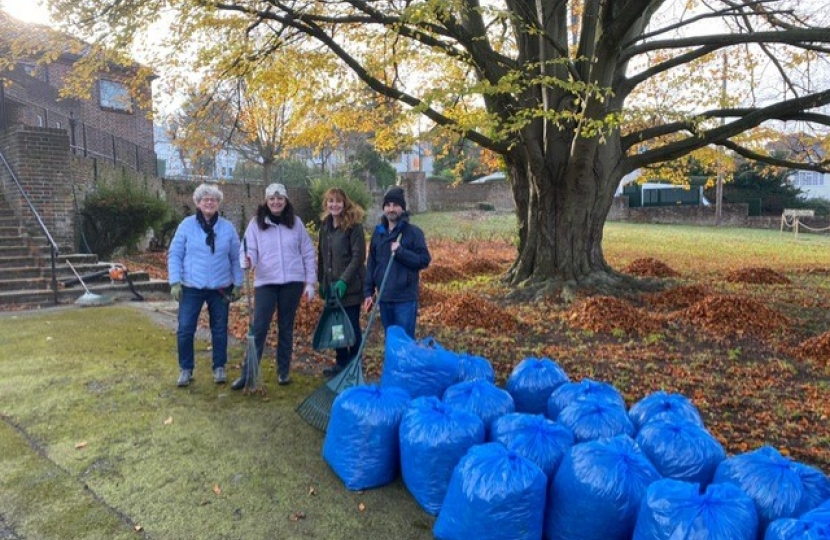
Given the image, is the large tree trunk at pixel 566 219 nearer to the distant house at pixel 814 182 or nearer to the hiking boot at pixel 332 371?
the hiking boot at pixel 332 371

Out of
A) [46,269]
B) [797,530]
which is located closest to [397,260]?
[797,530]

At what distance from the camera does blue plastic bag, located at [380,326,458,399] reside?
409 cm

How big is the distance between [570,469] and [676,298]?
23.1 feet

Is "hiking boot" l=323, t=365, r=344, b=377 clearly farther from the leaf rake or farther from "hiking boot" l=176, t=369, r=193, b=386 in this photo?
"hiking boot" l=176, t=369, r=193, b=386

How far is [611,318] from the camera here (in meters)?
7.60

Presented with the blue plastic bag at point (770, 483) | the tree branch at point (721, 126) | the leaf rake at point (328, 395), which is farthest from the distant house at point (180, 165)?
the blue plastic bag at point (770, 483)

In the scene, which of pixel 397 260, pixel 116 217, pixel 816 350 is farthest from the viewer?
pixel 116 217

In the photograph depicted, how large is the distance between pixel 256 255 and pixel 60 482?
2.16m

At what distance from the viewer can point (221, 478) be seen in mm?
3619

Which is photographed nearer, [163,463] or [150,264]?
[163,463]

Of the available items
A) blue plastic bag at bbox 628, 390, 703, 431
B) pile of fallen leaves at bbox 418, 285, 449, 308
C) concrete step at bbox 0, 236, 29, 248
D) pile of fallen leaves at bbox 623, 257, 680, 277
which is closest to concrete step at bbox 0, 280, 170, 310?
concrete step at bbox 0, 236, 29, 248

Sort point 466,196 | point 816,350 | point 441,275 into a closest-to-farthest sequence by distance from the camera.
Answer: point 816,350 < point 441,275 < point 466,196

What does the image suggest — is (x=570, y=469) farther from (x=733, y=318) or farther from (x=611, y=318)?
(x=733, y=318)

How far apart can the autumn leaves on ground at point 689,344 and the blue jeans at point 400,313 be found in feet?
3.28
